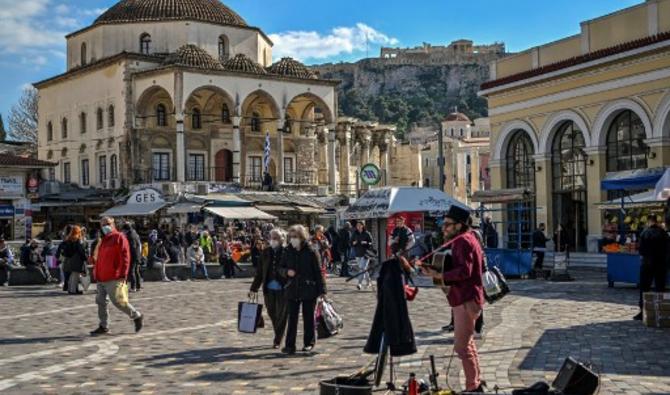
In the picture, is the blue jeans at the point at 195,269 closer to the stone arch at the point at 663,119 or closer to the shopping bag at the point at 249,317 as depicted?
the stone arch at the point at 663,119

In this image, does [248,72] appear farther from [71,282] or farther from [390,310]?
[390,310]

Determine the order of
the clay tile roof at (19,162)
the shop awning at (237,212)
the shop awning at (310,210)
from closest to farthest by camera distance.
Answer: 1. the shop awning at (237,212)
2. the clay tile roof at (19,162)
3. the shop awning at (310,210)

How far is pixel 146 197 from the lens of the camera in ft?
136

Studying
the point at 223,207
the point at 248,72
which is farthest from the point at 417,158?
the point at 223,207

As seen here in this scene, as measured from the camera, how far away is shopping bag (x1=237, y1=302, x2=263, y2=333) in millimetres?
11414

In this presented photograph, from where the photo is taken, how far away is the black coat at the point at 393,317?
26.7 feet

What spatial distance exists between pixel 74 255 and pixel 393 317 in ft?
43.5

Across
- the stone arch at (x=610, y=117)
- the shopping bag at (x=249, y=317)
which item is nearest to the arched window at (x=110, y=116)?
the stone arch at (x=610, y=117)

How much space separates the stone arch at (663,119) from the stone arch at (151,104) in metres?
28.0

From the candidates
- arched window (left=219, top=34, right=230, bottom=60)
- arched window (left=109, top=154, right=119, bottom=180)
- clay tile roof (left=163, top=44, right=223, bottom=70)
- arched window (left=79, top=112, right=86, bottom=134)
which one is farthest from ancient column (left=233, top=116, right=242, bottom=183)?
Answer: arched window (left=79, top=112, right=86, bottom=134)

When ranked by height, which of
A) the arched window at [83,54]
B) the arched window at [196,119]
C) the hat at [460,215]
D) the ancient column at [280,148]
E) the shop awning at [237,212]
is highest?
the arched window at [83,54]

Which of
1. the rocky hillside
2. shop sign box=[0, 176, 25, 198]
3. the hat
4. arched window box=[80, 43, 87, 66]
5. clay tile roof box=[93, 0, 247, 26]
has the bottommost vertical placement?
the hat

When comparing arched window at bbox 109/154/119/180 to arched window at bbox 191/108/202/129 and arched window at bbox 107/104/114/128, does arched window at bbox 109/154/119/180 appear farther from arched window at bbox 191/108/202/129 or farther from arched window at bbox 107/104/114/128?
arched window at bbox 191/108/202/129

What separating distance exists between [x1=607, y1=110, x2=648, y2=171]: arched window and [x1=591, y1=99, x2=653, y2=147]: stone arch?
0.24 metres
